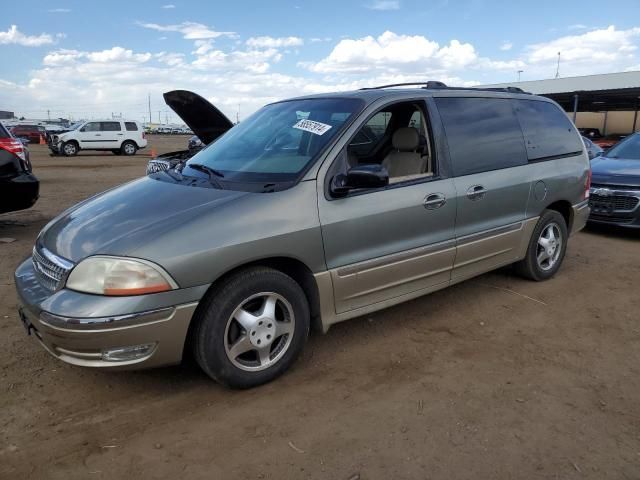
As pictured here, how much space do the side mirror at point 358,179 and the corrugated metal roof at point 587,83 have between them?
87.2ft

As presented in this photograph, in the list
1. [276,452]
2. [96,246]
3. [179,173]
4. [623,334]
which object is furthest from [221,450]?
[623,334]

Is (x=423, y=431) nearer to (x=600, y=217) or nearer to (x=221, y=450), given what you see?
(x=221, y=450)

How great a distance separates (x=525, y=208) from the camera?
4.71 m

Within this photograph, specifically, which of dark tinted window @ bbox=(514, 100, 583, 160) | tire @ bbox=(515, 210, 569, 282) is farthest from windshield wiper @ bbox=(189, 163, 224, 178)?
tire @ bbox=(515, 210, 569, 282)

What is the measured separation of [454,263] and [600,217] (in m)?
4.28

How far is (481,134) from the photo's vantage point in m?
4.34

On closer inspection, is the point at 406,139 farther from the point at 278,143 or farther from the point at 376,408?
the point at 376,408

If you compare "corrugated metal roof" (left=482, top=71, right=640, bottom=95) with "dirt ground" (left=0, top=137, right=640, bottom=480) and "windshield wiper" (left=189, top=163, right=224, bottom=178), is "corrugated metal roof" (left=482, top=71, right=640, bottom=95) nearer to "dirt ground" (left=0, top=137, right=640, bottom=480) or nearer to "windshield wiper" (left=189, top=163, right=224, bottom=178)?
"dirt ground" (left=0, top=137, right=640, bottom=480)

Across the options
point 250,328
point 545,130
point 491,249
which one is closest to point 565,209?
point 545,130

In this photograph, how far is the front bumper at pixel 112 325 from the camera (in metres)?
2.67

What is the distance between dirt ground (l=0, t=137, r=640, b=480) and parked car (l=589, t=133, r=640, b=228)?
307 cm

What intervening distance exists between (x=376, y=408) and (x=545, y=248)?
2982 mm

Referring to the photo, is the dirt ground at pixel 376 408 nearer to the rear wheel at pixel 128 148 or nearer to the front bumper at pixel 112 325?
the front bumper at pixel 112 325

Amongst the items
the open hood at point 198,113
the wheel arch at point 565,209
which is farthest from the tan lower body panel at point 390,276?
the open hood at point 198,113
